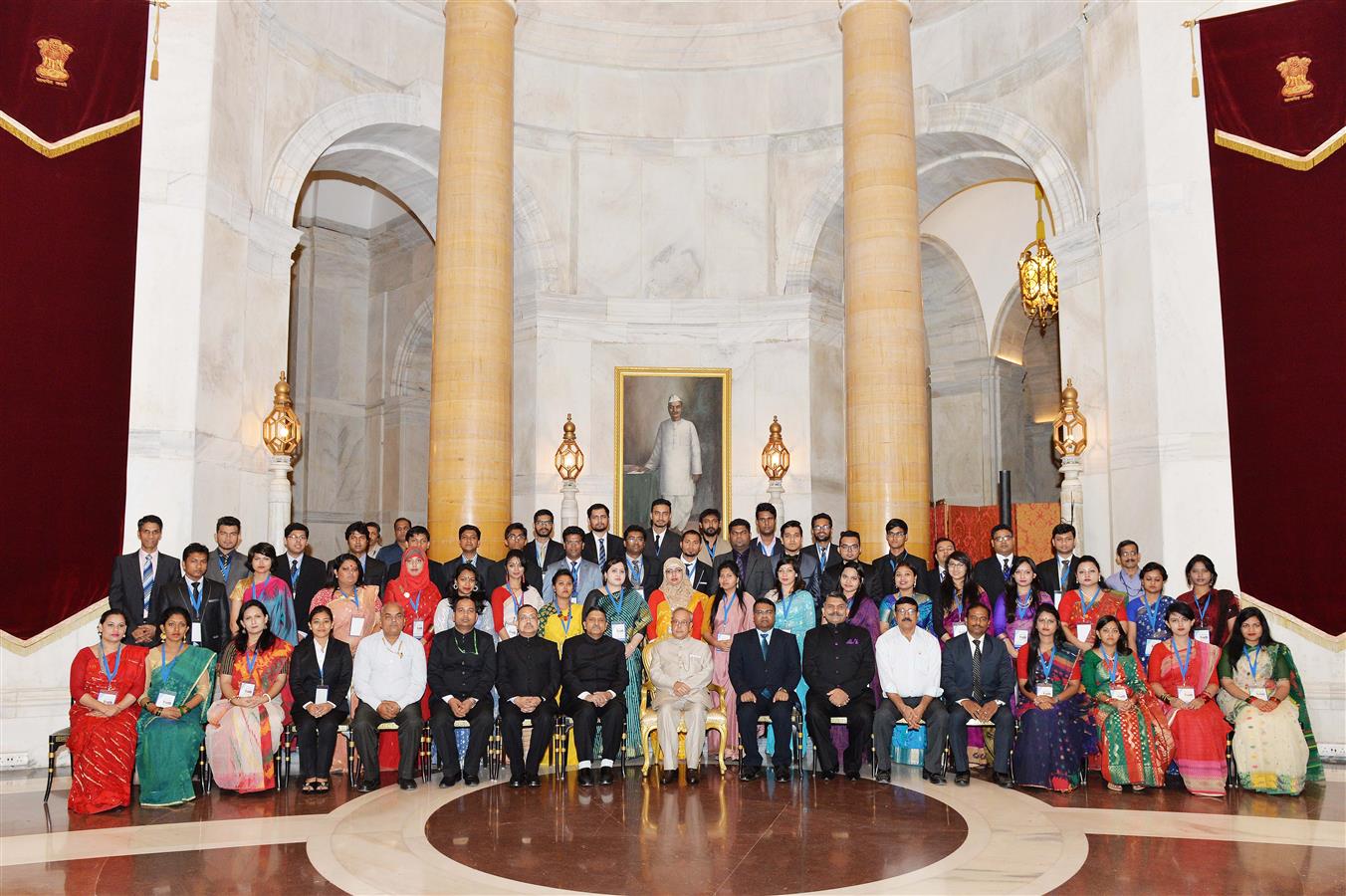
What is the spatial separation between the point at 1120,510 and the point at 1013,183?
791 centimetres

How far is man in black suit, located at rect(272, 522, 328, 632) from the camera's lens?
9727 mm

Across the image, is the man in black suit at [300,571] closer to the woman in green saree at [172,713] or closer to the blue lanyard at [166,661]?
the woman in green saree at [172,713]

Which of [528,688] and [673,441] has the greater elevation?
[673,441]

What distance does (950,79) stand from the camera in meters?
14.5

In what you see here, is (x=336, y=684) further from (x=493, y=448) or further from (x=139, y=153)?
(x=139, y=153)

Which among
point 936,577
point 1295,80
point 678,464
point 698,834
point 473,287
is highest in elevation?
point 1295,80

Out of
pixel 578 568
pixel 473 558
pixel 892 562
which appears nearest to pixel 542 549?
pixel 473 558

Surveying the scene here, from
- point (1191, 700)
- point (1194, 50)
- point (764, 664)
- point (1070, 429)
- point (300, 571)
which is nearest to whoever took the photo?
point (1191, 700)

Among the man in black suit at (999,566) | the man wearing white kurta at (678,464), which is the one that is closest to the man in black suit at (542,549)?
the man in black suit at (999,566)

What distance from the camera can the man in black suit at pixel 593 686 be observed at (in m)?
8.74

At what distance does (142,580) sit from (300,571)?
1246 millimetres

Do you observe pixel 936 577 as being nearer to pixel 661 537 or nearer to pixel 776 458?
pixel 661 537

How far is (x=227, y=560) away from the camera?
9641 millimetres

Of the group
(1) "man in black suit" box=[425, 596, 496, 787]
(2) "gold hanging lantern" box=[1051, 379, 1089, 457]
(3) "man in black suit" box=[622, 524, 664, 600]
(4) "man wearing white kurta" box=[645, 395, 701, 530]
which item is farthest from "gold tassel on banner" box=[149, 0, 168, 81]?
(2) "gold hanging lantern" box=[1051, 379, 1089, 457]
